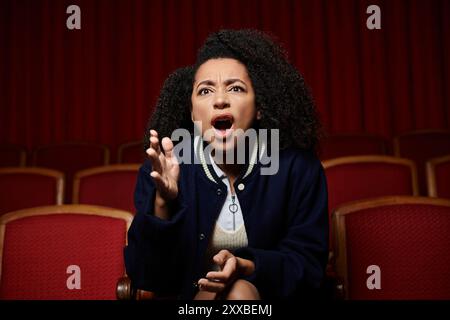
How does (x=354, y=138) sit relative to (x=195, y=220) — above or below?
above

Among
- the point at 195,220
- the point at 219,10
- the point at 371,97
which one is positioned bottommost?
the point at 195,220

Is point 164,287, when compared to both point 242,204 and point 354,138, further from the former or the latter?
point 354,138

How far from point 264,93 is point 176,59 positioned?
2249 mm

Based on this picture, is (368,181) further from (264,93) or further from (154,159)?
(154,159)

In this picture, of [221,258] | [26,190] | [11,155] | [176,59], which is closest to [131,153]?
[11,155]

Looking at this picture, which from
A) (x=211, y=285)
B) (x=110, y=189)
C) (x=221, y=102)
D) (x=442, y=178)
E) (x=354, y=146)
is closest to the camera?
(x=211, y=285)

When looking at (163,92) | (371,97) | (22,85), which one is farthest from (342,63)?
(163,92)

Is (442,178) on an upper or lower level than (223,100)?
lower

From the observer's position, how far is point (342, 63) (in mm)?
3074

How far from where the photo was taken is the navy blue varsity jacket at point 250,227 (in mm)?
832

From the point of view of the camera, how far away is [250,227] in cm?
92
